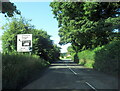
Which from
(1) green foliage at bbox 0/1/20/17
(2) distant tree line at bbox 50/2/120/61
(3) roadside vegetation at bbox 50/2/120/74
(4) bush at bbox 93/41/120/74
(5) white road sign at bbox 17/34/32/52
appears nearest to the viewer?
(1) green foliage at bbox 0/1/20/17

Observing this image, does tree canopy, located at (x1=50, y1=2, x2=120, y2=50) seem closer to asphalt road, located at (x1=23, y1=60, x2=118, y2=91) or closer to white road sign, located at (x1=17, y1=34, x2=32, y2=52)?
white road sign, located at (x1=17, y1=34, x2=32, y2=52)

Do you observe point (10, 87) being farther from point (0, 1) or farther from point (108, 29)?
point (108, 29)

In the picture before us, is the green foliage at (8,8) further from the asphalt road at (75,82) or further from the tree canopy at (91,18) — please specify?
the tree canopy at (91,18)

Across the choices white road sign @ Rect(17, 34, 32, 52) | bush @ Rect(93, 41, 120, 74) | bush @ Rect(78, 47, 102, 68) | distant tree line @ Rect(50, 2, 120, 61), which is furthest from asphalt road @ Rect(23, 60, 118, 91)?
bush @ Rect(78, 47, 102, 68)

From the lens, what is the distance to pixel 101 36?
1041 inches

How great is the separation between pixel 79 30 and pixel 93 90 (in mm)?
15774

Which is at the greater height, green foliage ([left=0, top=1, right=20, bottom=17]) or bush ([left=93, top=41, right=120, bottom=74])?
green foliage ([left=0, top=1, right=20, bottom=17])

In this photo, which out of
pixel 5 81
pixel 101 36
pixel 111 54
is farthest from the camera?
pixel 101 36

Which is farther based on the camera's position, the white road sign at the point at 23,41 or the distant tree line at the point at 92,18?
the white road sign at the point at 23,41

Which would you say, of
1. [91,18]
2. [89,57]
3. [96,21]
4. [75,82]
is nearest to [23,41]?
[91,18]

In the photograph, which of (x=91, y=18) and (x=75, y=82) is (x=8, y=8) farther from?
(x=91, y=18)

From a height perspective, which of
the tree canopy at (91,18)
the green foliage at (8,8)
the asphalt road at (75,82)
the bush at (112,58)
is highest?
the tree canopy at (91,18)

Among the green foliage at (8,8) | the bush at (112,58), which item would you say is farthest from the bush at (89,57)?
the green foliage at (8,8)

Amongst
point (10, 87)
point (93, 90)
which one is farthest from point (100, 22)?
point (10, 87)
